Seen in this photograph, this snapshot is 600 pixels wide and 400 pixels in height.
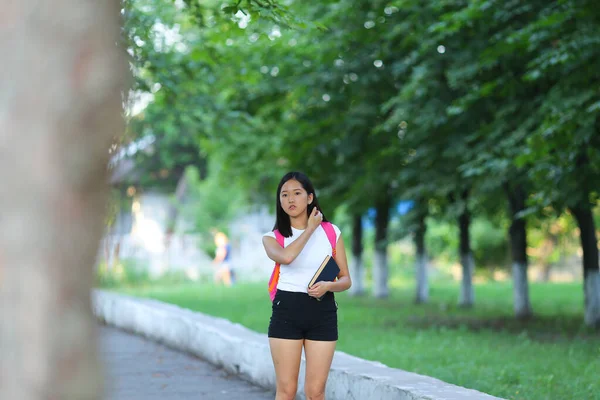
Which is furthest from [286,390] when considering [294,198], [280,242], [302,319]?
[294,198]

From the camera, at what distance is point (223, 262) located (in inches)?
1368

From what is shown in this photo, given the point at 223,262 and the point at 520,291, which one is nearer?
the point at 520,291

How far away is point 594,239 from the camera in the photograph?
53.0 ft

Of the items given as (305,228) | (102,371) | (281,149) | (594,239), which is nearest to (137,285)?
(281,149)

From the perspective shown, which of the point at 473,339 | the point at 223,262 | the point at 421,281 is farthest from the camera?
the point at 223,262

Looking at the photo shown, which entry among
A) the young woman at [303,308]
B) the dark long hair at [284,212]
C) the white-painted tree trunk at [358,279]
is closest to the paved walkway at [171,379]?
the young woman at [303,308]

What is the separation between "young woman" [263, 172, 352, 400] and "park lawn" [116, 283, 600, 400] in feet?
10.5

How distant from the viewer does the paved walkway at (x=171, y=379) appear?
28.8 feet

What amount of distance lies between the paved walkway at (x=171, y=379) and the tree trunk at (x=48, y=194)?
509 centimetres

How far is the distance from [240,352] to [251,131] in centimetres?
1297

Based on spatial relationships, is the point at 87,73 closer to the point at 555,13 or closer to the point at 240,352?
the point at 240,352

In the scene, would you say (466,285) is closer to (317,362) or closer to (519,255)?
(519,255)

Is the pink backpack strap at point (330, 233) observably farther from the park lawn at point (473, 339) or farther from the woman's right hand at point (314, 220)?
the park lawn at point (473, 339)

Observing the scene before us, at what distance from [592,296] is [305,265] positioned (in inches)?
448
